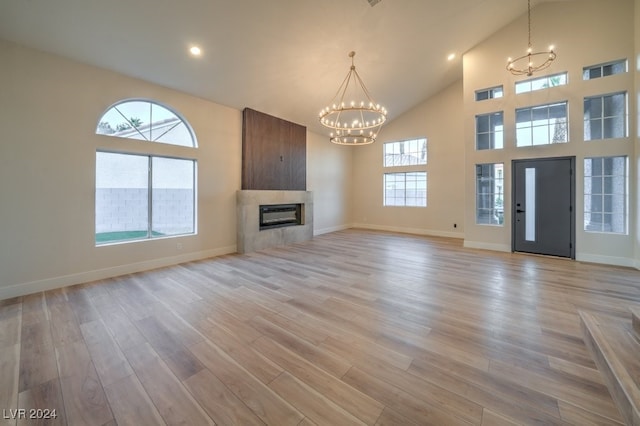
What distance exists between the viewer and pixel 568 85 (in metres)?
5.00

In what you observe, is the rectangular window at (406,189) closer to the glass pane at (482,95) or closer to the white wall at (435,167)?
the white wall at (435,167)

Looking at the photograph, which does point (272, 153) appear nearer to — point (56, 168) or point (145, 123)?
point (145, 123)

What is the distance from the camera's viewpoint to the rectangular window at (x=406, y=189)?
27.5 ft

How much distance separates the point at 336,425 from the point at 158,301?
276 cm

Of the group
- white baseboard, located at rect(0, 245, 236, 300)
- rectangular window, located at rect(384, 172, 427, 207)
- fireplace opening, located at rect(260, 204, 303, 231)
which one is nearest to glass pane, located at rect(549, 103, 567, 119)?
rectangular window, located at rect(384, 172, 427, 207)

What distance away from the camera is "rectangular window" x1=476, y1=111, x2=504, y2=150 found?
19.2 feet

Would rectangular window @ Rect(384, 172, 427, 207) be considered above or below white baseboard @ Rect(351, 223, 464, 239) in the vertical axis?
above

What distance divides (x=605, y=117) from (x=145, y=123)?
8.86m

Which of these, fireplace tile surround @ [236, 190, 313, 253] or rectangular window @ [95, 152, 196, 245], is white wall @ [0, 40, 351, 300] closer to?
rectangular window @ [95, 152, 196, 245]

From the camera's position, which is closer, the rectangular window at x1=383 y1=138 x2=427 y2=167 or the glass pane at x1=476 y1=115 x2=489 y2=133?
the glass pane at x1=476 y1=115 x2=489 y2=133

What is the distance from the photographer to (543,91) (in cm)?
524

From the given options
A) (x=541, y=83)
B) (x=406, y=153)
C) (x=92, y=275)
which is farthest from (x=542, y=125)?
(x=92, y=275)

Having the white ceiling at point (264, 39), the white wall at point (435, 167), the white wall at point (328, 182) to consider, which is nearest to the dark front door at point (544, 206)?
the white wall at point (435, 167)

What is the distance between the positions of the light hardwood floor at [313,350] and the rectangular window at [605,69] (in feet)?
12.6
